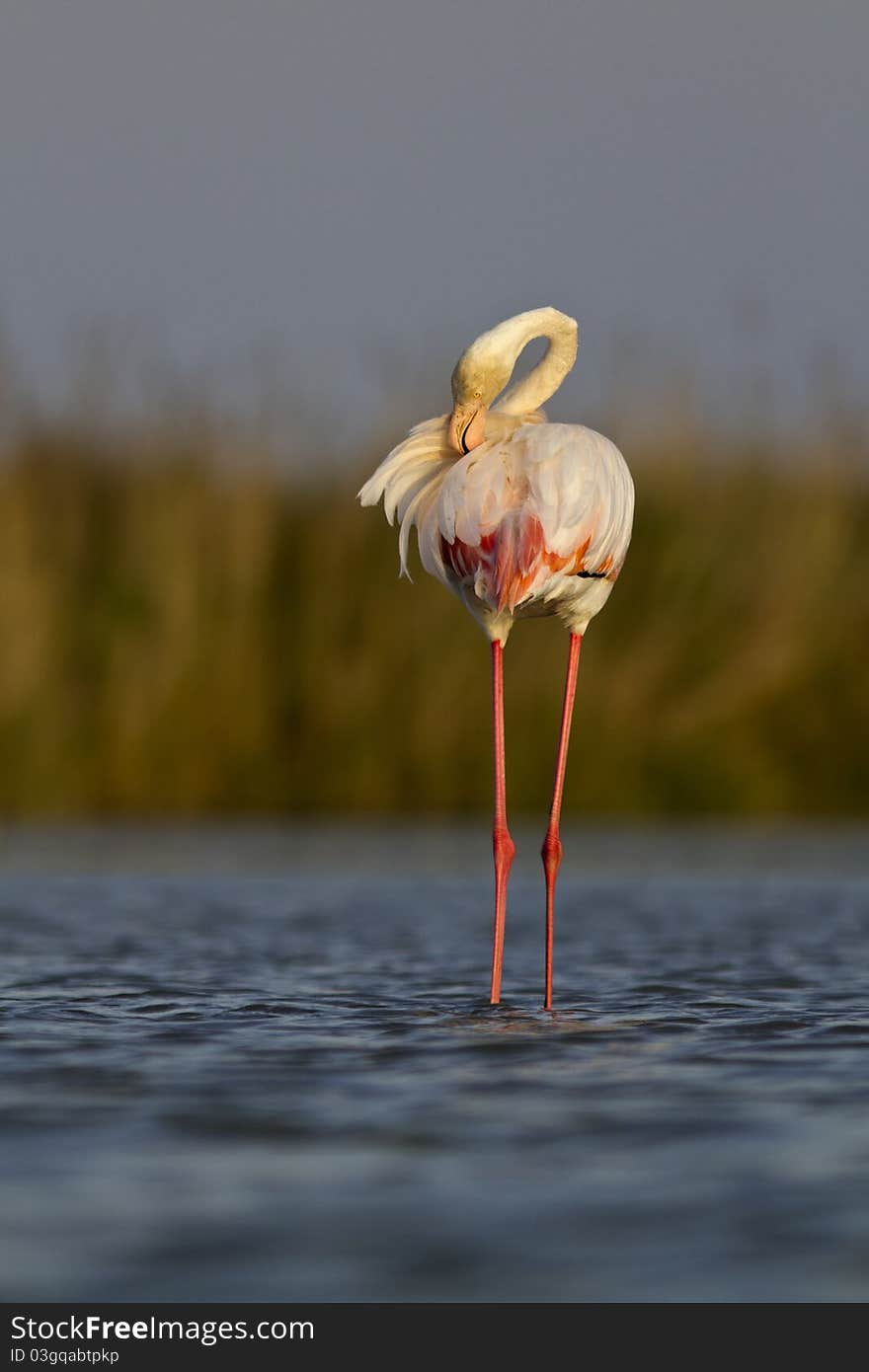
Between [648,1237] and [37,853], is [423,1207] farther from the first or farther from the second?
[37,853]

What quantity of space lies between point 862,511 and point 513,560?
904 centimetres

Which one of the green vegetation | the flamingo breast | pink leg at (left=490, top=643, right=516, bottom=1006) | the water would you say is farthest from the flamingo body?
the green vegetation

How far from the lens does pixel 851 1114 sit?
4754 mm

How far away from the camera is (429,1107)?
4.88m

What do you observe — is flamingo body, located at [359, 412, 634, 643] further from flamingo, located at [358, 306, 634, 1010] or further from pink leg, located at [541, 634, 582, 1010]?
pink leg, located at [541, 634, 582, 1010]

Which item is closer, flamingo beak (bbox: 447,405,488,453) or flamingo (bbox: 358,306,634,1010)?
flamingo (bbox: 358,306,634,1010)

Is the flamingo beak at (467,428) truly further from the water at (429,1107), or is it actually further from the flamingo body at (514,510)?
the water at (429,1107)

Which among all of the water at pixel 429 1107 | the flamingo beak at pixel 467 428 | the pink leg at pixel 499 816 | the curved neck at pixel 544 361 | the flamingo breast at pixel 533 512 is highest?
the curved neck at pixel 544 361

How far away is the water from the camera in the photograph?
3.57 metres

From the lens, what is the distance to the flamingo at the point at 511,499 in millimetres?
6871

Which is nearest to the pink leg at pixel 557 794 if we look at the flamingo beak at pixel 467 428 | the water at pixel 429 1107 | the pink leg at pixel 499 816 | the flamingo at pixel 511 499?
the flamingo at pixel 511 499

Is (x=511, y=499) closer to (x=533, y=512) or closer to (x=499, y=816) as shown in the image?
(x=533, y=512)

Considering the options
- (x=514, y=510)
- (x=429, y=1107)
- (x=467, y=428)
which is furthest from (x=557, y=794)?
(x=429, y=1107)
